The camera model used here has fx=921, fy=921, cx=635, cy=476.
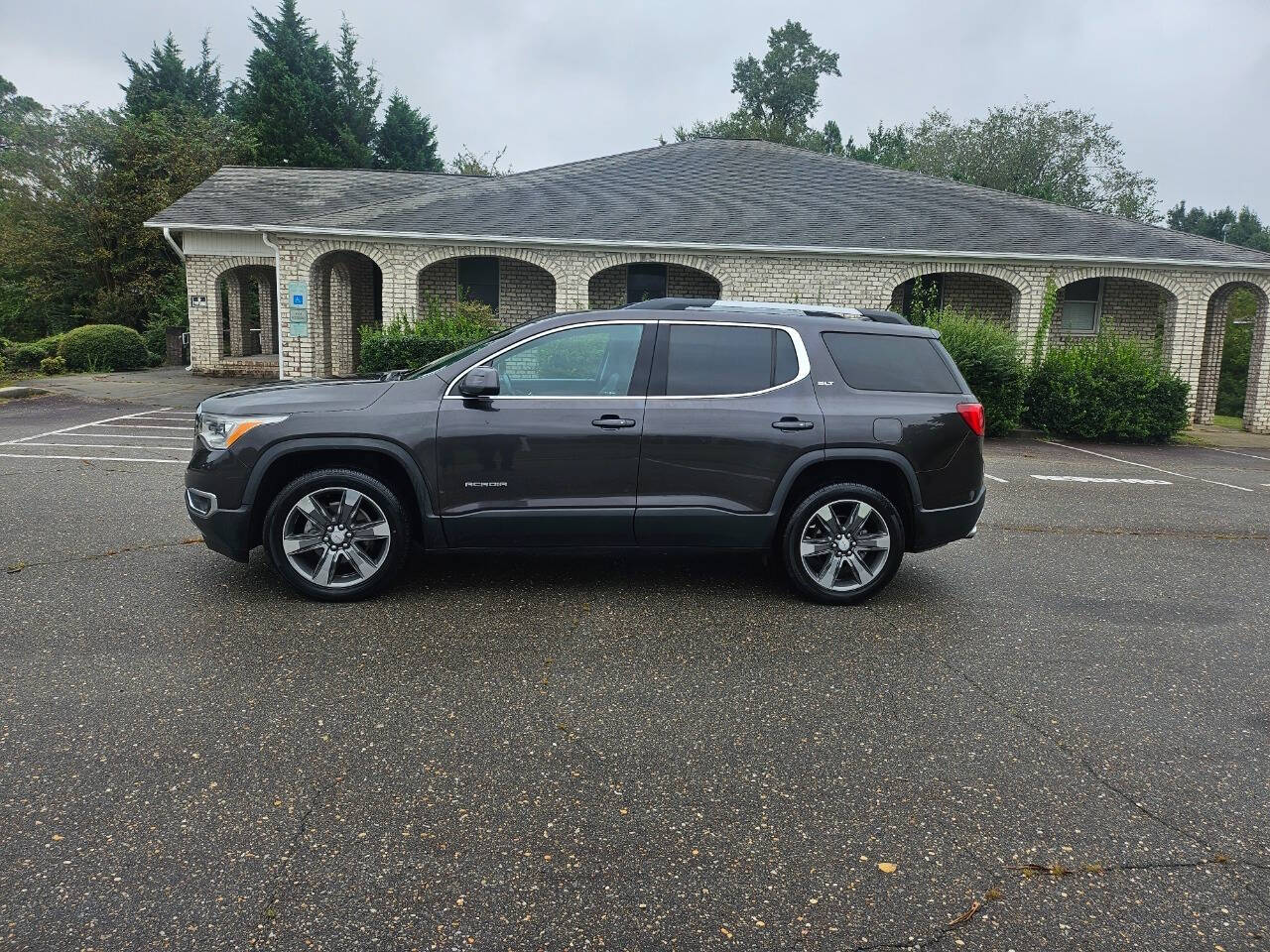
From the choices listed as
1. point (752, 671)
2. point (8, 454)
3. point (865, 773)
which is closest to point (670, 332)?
point (752, 671)

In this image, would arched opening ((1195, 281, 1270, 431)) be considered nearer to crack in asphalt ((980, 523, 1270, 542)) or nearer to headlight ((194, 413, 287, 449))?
crack in asphalt ((980, 523, 1270, 542))

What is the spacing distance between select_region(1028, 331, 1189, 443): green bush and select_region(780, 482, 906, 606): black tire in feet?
38.9

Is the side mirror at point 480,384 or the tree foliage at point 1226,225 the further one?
the tree foliage at point 1226,225

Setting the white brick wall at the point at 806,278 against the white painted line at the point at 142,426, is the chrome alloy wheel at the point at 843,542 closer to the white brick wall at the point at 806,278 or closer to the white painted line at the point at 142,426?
the white painted line at the point at 142,426

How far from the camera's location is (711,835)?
121 inches

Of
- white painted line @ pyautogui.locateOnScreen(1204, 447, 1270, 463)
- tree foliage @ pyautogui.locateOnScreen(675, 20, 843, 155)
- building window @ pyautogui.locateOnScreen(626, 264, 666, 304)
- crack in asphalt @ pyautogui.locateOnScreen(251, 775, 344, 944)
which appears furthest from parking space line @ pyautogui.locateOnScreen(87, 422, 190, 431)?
tree foliage @ pyautogui.locateOnScreen(675, 20, 843, 155)

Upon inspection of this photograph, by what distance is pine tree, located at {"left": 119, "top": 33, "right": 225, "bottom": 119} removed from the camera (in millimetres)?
47231

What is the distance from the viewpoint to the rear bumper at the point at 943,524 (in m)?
5.72

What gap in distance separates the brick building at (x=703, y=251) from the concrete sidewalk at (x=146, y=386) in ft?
3.84

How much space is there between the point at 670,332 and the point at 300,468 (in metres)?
2.36

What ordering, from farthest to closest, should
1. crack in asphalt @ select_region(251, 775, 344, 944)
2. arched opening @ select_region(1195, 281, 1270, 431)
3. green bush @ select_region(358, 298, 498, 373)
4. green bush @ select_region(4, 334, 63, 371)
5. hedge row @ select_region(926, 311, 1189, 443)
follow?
green bush @ select_region(4, 334, 63, 371) < arched opening @ select_region(1195, 281, 1270, 431) < green bush @ select_region(358, 298, 498, 373) < hedge row @ select_region(926, 311, 1189, 443) < crack in asphalt @ select_region(251, 775, 344, 944)

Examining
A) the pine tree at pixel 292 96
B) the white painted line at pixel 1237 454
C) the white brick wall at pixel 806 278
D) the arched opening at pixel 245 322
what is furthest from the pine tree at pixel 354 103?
the white painted line at pixel 1237 454

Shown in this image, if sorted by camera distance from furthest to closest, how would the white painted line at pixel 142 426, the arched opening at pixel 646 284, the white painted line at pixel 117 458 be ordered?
1. the arched opening at pixel 646 284
2. the white painted line at pixel 142 426
3. the white painted line at pixel 117 458

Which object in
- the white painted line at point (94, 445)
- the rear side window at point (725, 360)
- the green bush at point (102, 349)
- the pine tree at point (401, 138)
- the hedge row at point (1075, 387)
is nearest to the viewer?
the rear side window at point (725, 360)
